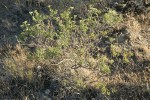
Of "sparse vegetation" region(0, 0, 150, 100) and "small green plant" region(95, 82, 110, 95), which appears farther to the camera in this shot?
"sparse vegetation" region(0, 0, 150, 100)

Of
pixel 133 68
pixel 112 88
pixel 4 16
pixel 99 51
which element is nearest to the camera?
pixel 112 88

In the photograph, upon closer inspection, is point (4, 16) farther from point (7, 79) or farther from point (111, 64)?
point (111, 64)

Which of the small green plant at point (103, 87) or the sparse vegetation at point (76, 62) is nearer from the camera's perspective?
the small green plant at point (103, 87)

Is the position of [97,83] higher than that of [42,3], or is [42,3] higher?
[42,3]

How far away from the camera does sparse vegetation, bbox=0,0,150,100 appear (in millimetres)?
6180

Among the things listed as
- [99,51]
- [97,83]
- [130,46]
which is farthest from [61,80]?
[130,46]

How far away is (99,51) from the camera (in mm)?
7160

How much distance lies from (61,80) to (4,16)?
2.63 m

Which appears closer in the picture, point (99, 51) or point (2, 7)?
point (99, 51)

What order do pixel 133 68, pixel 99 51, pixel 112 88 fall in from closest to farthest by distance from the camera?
pixel 112 88
pixel 133 68
pixel 99 51

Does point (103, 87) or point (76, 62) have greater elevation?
point (76, 62)

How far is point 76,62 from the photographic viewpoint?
6539 mm

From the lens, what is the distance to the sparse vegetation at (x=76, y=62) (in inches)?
243

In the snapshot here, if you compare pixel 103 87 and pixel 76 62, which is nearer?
pixel 103 87
